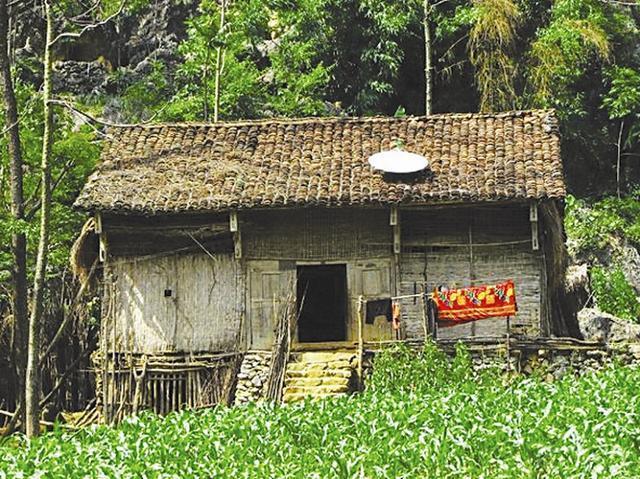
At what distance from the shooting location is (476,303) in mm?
17547

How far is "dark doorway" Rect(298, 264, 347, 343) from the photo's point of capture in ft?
72.8

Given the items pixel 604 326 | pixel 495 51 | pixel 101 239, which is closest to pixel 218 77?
pixel 495 51

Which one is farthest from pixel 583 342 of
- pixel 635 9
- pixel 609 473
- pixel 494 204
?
pixel 635 9

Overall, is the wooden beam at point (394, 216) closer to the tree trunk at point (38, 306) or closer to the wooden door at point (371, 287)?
the wooden door at point (371, 287)

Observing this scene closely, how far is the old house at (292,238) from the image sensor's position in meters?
18.2

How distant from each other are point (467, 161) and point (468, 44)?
11683 millimetres

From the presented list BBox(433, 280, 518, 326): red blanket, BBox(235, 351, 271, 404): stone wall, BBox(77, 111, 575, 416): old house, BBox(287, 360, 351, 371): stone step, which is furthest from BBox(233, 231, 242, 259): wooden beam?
BBox(433, 280, 518, 326): red blanket

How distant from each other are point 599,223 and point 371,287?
35.6 feet

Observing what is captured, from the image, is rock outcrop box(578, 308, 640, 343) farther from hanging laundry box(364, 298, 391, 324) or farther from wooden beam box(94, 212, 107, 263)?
wooden beam box(94, 212, 107, 263)

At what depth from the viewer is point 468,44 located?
29.9 meters

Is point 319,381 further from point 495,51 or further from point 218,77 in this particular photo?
point 495,51

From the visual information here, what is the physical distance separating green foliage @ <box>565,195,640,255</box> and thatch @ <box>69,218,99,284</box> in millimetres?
12313

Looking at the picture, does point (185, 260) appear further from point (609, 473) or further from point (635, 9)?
point (635, 9)

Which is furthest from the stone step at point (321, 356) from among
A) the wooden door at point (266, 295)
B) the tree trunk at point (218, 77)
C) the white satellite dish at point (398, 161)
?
the tree trunk at point (218, 77)
